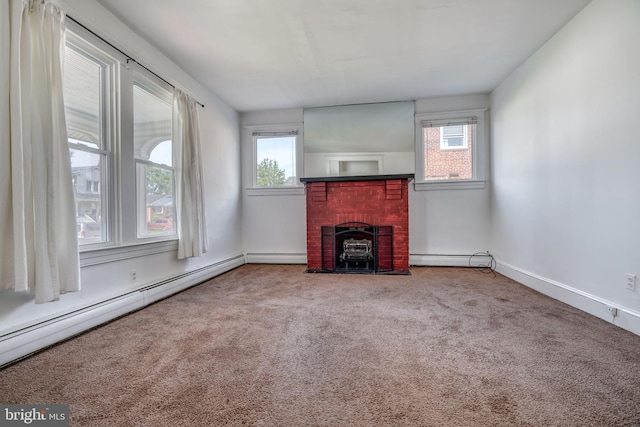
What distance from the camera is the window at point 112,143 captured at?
2.18 m

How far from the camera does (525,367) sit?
1.53 metres

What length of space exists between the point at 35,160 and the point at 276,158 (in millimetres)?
3391

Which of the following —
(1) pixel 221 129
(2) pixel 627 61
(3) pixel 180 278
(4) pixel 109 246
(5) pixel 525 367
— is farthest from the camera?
(1) pixel 221 129

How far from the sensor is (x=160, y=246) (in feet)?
9.68

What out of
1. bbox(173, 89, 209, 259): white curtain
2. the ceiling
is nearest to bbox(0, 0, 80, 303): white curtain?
the ceiling

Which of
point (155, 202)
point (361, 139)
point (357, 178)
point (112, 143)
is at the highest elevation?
point (361, 139)

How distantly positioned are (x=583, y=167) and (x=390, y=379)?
254 cm

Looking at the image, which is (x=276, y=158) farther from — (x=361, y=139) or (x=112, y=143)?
(x=112, y=143)

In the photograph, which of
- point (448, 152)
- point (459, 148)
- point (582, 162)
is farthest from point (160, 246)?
point (459, 148)

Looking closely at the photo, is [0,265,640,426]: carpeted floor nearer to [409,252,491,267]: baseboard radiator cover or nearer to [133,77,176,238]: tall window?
[133,77,176,238]: tall window

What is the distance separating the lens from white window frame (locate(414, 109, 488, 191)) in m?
4.30

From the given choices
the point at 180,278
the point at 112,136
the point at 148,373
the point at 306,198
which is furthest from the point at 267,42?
the point at 148,373

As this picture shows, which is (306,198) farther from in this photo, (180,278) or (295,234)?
(180,278)

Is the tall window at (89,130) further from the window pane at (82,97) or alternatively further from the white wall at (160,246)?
the white wall at (160,246)
